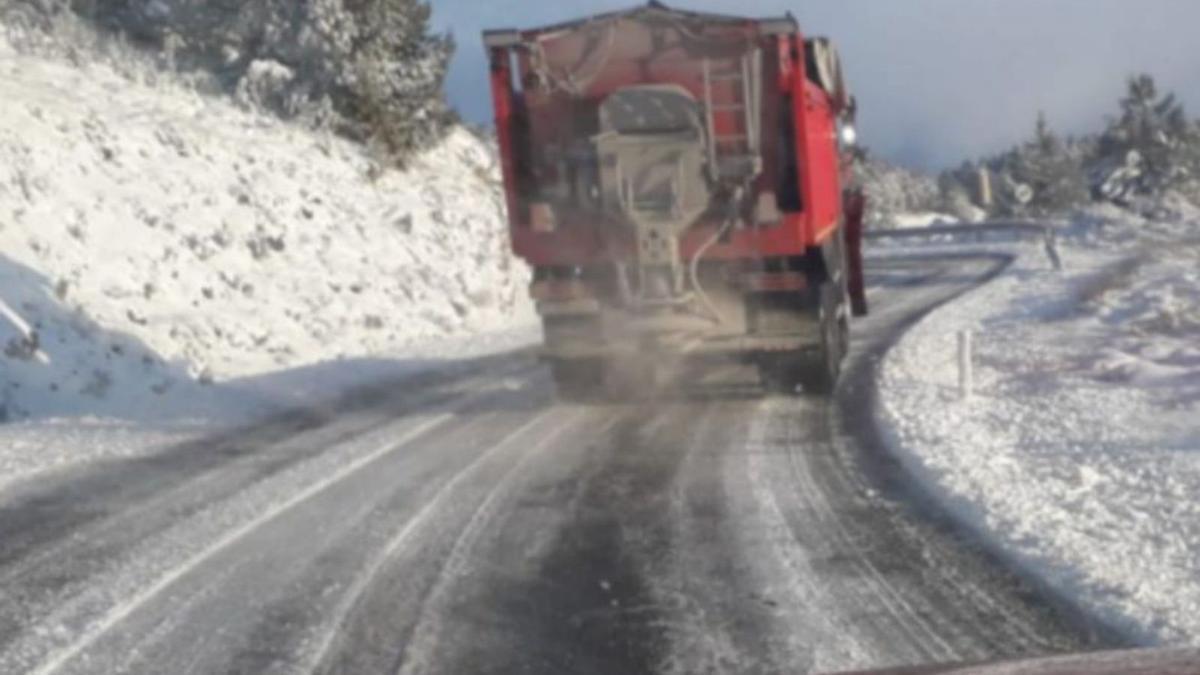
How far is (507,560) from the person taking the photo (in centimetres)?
937

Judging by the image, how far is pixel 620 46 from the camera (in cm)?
1596

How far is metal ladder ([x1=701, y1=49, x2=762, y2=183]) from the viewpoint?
51.0 ft

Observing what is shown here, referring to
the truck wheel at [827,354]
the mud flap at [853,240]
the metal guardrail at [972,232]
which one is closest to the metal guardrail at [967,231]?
the metal guardrail at [972,232]

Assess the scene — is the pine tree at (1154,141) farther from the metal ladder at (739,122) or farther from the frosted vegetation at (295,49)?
the metal ladder at (739,122)

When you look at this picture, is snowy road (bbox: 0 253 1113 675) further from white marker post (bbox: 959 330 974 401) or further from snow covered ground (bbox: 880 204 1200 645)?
white marker post (bbox: 959 330 974 401)

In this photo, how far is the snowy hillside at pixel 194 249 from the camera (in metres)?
18.5

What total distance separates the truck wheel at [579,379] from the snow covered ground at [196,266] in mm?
2454

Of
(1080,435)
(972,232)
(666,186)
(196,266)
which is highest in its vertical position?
(666,186)

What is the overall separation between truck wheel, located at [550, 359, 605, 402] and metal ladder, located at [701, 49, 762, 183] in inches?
90.6

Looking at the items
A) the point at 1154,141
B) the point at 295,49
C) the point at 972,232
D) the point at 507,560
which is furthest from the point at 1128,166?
the point at 507,560

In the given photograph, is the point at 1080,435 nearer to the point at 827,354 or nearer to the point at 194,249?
the point at 827,354

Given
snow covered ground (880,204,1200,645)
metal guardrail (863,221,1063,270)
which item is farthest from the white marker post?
metal guardrail (863,221,1063,270)

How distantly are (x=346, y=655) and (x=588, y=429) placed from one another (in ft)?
24.0

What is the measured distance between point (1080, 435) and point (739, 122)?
4.31 meters
